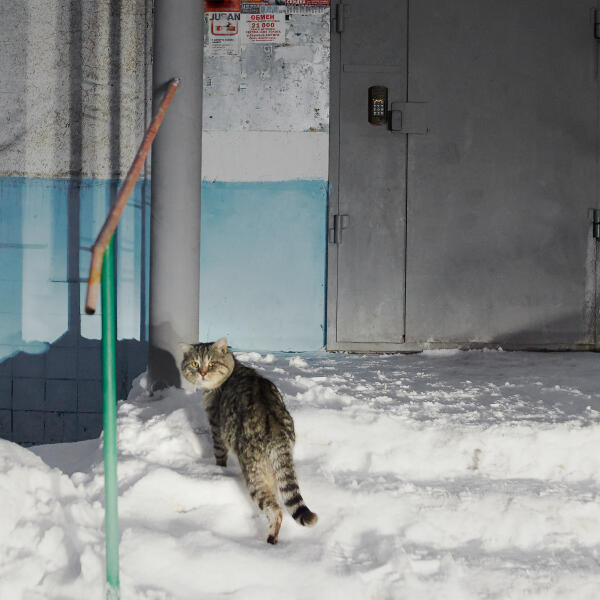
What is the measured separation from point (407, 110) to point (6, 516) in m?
3.32

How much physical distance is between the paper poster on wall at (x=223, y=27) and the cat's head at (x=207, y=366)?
8.08 feet

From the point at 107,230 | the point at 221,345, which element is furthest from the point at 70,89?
the point at 107,230

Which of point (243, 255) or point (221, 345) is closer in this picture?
point (221, 345)

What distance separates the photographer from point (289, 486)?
168 cm

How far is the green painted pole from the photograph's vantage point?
1271 mm

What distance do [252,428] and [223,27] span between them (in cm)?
307

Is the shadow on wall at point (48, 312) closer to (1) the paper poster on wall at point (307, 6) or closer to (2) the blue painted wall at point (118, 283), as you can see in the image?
(2) the blue painted wall at point (118, 283)

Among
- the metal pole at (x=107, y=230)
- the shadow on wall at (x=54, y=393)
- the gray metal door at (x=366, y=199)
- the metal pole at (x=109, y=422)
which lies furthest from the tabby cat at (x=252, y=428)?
the shadow on wall at (x=54, y=393)

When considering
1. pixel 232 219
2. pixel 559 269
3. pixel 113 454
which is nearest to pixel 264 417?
pixel 113 454

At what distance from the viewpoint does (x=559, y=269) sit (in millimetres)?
3988

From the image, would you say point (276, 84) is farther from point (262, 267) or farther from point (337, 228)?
point (262, 267)

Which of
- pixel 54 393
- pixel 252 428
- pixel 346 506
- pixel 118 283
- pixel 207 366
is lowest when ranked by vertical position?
pixel 54 393

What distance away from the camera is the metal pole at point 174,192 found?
279 centimetres

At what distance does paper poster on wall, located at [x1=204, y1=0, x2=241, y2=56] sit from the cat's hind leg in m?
3.07
